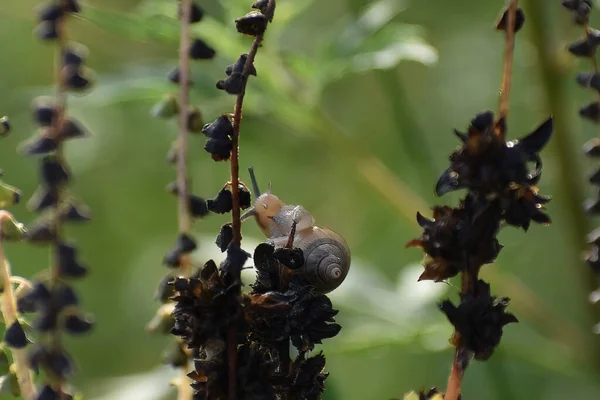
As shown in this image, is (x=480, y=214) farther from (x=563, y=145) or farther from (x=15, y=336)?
(x=563, y=145)

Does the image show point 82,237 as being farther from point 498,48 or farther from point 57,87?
point 57,87

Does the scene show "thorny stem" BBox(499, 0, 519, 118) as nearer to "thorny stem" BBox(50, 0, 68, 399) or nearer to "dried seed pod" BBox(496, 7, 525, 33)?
"dried seed pod" BBox(496, 7, 525, 33)

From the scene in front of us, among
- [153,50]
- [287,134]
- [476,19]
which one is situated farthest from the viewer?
[153,50]

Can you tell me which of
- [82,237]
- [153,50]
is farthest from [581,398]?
[153,50]

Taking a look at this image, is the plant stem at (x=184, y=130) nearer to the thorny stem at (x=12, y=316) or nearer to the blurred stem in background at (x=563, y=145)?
the thorny stem at (x=12, y=316)

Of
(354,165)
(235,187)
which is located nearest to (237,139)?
(235,187)

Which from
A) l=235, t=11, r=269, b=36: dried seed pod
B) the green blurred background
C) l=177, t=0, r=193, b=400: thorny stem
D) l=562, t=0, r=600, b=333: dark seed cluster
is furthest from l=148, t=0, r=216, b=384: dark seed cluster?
the green blurred background
